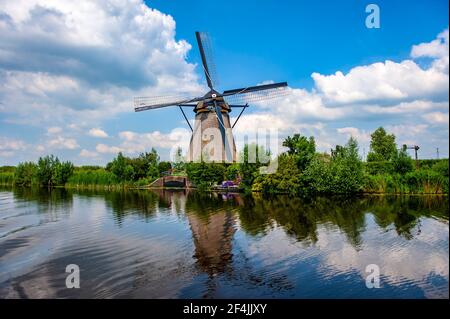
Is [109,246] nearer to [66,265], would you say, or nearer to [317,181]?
[66,265]

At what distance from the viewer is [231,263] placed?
32.7 feet

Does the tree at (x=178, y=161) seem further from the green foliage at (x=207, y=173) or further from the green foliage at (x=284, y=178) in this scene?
the green foliage at (x=284, y=178)

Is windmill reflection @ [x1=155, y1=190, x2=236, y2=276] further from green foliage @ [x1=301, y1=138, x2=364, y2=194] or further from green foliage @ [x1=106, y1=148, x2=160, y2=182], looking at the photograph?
green foliage @ [x1=106, y1=148, x2=160, y2=182]

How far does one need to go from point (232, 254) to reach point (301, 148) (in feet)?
73.0

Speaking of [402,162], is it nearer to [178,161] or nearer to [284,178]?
[284,178]

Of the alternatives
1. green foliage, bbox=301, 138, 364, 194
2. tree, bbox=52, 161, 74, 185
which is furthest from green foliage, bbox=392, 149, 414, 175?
tree, bbox=52, 161, 74, 185

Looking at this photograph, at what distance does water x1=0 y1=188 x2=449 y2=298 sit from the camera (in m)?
8.00

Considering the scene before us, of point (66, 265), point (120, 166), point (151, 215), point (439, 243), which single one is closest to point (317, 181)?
point (151, 215)

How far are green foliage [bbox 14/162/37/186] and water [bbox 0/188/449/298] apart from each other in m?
43.0

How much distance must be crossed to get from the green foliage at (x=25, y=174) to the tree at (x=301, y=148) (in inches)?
1685

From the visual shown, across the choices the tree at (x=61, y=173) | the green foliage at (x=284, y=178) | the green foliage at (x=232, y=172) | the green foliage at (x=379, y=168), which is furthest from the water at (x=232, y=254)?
the tree at (x=61, y=173)

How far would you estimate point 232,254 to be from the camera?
35.8 ft

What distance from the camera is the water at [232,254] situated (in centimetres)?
800
